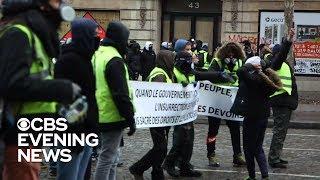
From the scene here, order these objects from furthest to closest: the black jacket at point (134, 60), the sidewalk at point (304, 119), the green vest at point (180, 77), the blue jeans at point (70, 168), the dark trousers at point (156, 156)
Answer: the black jacket at point (134, 60) < the sidewalk at point (304, 119) < the green vest at point (180, 77) < the dark trousers at point (156, 156) < the blue jeans at point (70, 168)

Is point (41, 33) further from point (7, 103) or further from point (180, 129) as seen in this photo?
point (180, 129)

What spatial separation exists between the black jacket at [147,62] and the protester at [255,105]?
13.8 metres

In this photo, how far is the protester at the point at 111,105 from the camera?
5801 millimetres

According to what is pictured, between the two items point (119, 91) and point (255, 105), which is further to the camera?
point (255, 105)

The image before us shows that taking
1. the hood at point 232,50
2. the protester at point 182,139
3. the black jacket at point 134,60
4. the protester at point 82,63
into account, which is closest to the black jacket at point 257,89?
the protester at point 182,139

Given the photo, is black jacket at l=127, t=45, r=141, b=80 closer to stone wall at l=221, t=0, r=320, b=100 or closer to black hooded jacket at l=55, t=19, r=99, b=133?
stone wall at l=221, t=0, r=320, b=100

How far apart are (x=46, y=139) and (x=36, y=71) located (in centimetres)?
61

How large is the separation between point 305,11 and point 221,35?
3.30 m

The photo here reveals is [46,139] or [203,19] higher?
[203,19]

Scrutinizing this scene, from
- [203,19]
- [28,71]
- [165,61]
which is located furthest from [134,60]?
[28,71]

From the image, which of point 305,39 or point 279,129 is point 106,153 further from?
point 305,39

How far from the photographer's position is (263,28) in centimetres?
2394

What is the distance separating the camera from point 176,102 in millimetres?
8570

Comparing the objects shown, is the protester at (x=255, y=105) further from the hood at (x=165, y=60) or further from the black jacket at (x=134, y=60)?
the black jacket at (x=134, y=60)
